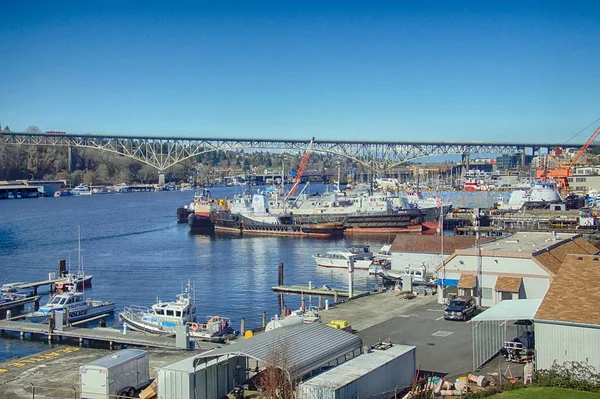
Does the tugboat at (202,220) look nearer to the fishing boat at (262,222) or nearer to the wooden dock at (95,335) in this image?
the fishing boat at (262,222)

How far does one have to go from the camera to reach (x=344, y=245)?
146 ft

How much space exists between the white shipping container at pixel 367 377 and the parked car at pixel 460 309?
4871 mm

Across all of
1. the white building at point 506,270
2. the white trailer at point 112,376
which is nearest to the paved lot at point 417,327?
the white building at point 506,270

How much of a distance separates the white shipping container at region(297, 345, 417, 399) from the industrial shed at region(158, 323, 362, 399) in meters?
0.30

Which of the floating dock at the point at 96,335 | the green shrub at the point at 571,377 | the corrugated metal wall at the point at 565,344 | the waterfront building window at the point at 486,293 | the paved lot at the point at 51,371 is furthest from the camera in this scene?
the waterfront building window at the point at 486,293

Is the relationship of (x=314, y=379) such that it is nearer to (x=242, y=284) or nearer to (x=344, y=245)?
(x=242, y=284)

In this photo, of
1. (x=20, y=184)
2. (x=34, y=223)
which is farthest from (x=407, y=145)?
(x=34, y=223)

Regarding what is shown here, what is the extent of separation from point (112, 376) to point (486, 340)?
6997 millimetres

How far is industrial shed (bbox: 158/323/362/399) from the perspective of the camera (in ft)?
33.2

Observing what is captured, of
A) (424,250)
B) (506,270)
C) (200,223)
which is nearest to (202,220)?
(200,223)

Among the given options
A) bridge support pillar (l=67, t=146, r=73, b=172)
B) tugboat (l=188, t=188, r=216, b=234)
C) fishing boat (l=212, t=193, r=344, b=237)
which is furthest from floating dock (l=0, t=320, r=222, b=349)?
bridge support pillar (l=67, t=146, r=73, b=172)

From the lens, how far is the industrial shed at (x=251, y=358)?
33.2 feet

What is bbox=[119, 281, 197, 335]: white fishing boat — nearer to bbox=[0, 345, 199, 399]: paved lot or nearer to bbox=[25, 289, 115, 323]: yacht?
bbox=[25, 289, 115, 323]: yacht

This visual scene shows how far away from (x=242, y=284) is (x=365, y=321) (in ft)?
43.2
